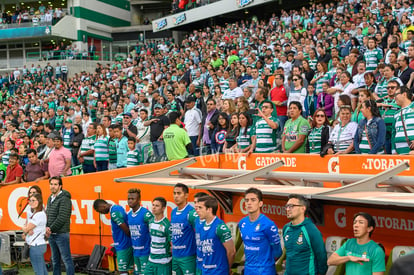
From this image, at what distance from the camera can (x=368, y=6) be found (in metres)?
19.8

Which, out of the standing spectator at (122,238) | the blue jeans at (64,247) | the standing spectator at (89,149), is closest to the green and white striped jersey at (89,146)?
the standing spectator at (89,149)

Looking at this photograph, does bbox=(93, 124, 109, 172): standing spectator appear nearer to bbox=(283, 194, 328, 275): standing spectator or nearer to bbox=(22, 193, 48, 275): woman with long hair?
bbox=(22, 193, 48, 275): woman with long hair

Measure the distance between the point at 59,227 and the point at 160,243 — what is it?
215 cm

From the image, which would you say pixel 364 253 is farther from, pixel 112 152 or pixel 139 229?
pixel 112 152

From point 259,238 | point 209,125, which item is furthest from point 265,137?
point 259,238

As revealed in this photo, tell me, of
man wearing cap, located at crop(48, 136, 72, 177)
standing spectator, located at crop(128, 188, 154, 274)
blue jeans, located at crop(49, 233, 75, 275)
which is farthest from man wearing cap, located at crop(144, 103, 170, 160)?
standing spectator, located at crop(128, 188, 154, 274)

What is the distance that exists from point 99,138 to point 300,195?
7.27m

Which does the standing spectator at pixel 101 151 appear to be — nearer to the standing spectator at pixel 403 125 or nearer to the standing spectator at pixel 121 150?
the standing spectator at pixel 121 150

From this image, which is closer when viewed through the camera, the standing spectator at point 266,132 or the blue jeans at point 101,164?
the standing spectator at point 266,132

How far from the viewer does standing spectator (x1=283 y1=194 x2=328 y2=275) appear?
608 cm

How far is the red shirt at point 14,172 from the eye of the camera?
12703 mm

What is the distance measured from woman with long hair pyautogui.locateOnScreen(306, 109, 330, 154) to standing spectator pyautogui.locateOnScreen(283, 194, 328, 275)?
243 centimetres

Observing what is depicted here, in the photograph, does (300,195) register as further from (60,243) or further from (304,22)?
(304,22)

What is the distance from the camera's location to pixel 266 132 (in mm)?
9305
